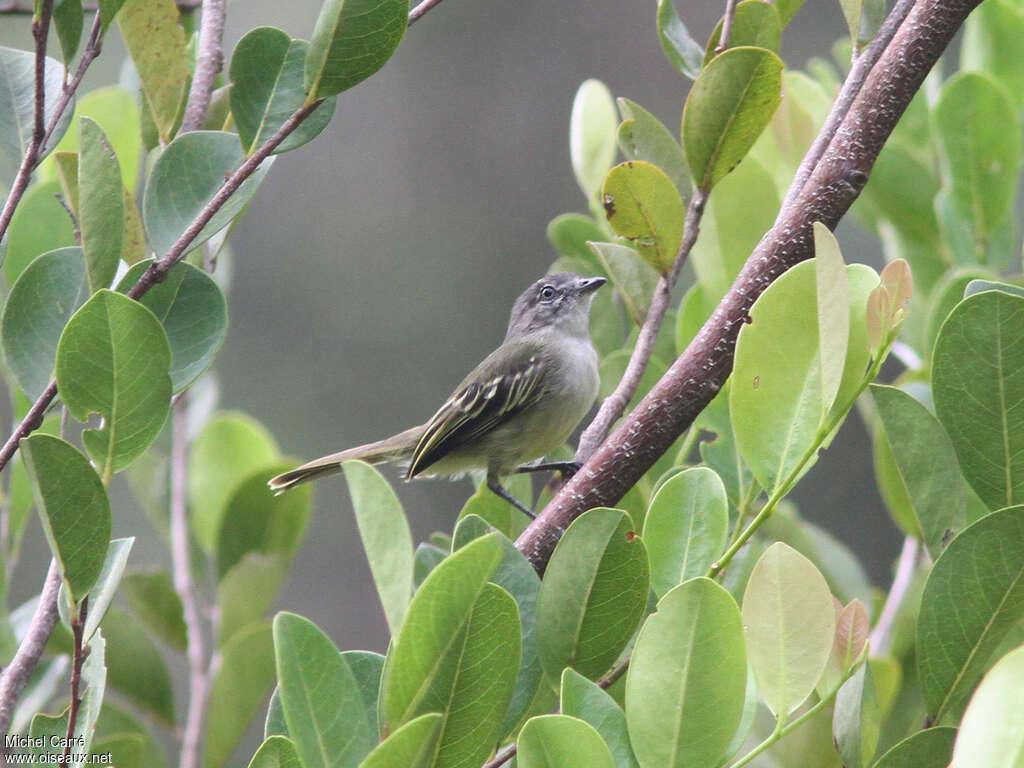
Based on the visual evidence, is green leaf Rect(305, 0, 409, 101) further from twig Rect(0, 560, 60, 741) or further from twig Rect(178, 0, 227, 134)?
twig Rect(0, 560, 60, 741)

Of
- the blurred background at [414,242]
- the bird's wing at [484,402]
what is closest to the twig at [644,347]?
the bird's wing at [484,402]

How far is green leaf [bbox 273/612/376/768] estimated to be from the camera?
967 millimetres

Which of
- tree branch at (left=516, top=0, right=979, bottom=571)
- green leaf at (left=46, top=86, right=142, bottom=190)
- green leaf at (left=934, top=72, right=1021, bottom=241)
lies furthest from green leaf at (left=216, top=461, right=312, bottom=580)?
green leaf at (left=934, top=72, right=1021, bottom=241)

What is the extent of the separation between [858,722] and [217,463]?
71.1 inches

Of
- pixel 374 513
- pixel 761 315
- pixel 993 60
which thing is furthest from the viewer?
pixel 993 60

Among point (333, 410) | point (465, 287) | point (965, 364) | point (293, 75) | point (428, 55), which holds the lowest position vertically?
point (333, 410)

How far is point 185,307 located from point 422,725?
759 millimetres

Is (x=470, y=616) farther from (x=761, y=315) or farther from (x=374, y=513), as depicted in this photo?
(x=761, y=315)

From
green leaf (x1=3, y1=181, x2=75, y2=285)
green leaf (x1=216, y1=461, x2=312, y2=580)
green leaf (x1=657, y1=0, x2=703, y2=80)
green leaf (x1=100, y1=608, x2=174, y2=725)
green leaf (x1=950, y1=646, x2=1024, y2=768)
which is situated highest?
green leaf (x1=657, y1=0, x2=703, y2=80)

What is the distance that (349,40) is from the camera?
1340mm

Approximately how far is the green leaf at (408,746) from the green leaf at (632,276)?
1147 mm

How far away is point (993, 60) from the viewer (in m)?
Answer: 2.54

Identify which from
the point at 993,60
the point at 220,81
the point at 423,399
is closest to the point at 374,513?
the point at 220,81

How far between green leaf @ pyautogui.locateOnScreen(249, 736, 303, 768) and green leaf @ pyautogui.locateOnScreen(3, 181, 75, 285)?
104 centimetres
